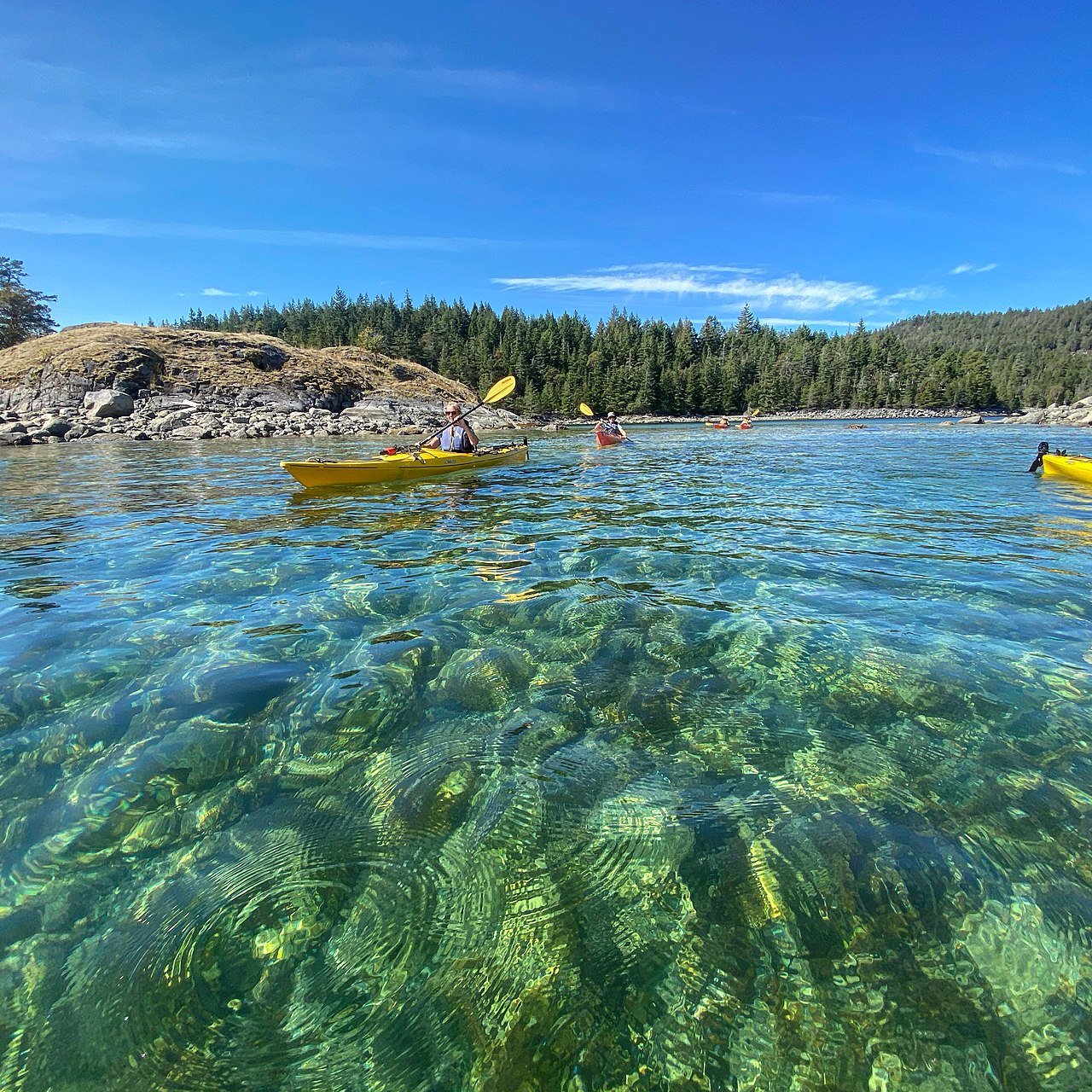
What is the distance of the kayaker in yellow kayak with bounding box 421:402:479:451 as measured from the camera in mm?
17672

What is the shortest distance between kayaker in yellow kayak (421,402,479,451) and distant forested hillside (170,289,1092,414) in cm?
8513

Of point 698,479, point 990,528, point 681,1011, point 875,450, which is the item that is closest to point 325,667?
point 681,1011

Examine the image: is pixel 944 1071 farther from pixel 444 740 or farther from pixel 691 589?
pixel 691 589

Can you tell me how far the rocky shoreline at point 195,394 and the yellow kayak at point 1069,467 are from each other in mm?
40324

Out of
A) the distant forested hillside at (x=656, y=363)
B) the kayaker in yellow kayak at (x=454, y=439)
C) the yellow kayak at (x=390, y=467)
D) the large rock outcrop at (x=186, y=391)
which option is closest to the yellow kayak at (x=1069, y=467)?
the yellow kayak at (x=390, y=467)

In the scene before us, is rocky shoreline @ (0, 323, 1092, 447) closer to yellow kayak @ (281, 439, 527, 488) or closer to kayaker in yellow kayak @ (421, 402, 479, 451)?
kayaker in yellow kayak @ (421, 402, 479, 451)

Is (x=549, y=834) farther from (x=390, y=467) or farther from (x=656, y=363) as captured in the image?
(x=656, y=363)

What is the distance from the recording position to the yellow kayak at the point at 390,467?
1399 centimetres

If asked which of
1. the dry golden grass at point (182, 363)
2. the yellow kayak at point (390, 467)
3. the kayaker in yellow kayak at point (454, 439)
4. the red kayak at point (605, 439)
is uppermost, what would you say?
the dry golden grass at point (182, 363)

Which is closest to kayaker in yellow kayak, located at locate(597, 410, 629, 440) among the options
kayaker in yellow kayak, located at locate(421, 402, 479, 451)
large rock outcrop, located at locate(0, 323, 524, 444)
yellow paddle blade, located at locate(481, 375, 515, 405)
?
yellow paddle blade, located at locate(481, 375, 515, 405)

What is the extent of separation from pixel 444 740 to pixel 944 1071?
9.53ft

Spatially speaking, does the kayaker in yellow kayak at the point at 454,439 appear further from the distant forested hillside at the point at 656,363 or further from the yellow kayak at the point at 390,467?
the distant forested hillside at the point at 656,363

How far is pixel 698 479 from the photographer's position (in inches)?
767

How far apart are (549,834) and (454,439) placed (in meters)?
15.9
